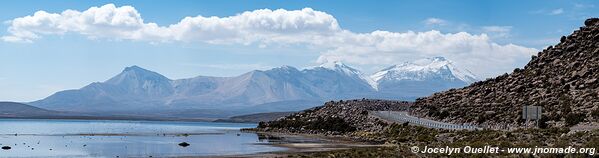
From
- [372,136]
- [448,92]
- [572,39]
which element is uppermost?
[572,39]

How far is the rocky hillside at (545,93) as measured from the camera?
8224 centimetres

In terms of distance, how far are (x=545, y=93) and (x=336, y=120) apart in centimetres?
3800

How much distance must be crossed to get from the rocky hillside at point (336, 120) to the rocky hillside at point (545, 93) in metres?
9.89

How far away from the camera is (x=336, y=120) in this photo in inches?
4766

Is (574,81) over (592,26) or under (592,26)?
under

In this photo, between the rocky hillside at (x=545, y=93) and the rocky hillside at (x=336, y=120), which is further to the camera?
the rocky hillside at (x=336, y=120)

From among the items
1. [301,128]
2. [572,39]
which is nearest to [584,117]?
[572,39]

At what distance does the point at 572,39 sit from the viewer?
111188 millimetres

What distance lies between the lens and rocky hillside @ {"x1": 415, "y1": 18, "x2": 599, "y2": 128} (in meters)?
82.2

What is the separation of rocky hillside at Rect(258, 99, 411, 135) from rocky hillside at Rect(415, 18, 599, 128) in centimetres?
989

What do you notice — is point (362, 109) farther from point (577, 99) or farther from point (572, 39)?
point (577, 99)

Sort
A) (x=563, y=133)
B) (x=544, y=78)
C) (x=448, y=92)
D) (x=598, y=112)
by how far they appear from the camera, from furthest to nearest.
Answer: (x=448, y=92) < (x=544, y=78) < (x=598, y=112) < (x=563, y=133)

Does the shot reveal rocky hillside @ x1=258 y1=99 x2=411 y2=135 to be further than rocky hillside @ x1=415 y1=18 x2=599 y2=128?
Yes

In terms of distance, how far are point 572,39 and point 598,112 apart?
40957 millimetres
